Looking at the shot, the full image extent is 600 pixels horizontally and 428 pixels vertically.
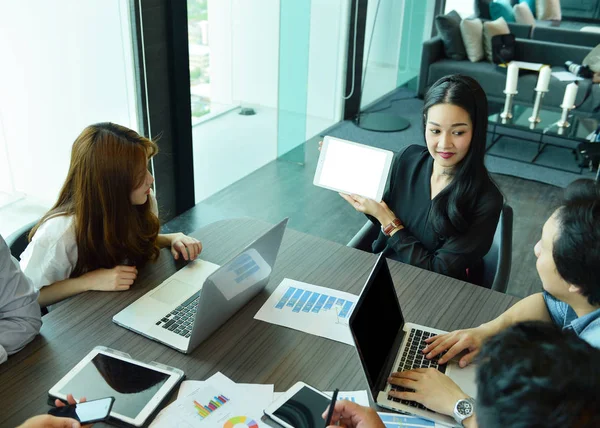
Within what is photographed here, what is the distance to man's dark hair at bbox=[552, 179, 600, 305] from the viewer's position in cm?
128

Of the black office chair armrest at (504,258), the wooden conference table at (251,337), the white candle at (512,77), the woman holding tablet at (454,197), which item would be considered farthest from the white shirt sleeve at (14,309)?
the white candle at (512,77)

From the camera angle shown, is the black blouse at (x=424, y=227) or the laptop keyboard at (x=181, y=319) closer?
the laptop keyboard at (x=181, y=319)

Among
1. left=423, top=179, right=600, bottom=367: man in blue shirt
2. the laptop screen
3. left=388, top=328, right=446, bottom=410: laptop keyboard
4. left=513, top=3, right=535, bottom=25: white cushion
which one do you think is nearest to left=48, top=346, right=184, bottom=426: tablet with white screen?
the laptop screen

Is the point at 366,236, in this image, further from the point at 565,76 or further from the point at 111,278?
the point at 565,76

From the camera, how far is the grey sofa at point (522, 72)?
5027mm

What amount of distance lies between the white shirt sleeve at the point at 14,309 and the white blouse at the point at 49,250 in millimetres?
216

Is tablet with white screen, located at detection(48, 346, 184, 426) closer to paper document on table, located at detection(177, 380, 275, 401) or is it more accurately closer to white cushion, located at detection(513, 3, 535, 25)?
paper document on table, located at detection(177, 380, 275, 401)

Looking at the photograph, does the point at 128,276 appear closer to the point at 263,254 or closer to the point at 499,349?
the point at 263,254

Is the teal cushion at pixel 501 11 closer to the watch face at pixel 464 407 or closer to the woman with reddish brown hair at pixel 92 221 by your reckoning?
the woman with reddish brown hair at pixel 92 221

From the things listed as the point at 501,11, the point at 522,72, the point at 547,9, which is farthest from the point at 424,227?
the point at 547,9

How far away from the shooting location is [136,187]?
1.67 metres

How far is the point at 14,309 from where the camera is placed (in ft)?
4.58

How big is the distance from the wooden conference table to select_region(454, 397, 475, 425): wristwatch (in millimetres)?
222

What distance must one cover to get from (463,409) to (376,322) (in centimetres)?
26
